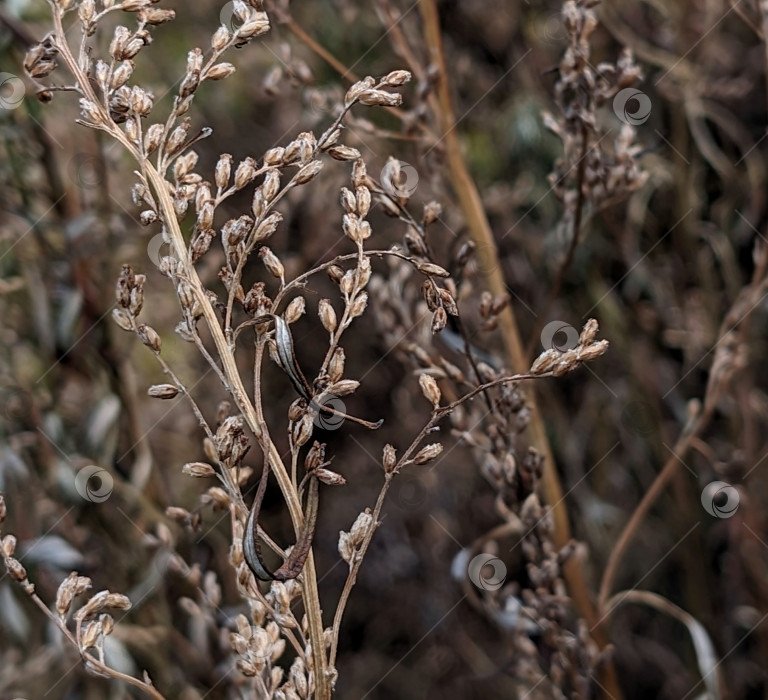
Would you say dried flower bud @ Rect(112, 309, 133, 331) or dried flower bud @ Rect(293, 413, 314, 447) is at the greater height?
dried flower bud @ Rect(112, 309, 133, 331)

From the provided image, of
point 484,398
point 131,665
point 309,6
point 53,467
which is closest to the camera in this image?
point 484,398

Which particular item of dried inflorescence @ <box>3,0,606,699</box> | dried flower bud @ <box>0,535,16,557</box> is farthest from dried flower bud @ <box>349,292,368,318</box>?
dried flower bud @ <box>0,535,16,557</box>

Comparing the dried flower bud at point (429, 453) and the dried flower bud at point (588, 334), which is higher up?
the dried flower bud at point (588, 334)

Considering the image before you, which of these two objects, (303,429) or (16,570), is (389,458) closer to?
(303,429)

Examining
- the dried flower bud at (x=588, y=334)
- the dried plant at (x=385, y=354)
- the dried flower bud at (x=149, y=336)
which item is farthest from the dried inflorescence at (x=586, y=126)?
the dried flower bud at (x=149, y=336)

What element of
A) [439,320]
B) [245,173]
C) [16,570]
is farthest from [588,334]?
[16,570]

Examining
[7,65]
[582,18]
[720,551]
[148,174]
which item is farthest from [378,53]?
[148,174]

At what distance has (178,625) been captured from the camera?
1.05 m

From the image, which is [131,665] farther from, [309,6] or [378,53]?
[309,6]

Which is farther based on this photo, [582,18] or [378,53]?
[378,53]

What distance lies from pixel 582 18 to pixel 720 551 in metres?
0.92

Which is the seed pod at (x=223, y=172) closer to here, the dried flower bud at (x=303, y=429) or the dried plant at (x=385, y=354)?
the dried plant at (x=385, y=354)

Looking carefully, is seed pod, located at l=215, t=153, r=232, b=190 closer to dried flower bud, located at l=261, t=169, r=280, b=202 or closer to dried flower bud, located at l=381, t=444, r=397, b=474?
dried flower bud, located at l=261, t=169, r=280, b=202

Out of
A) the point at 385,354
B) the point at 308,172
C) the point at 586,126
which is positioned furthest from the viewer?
the point at 385,354
